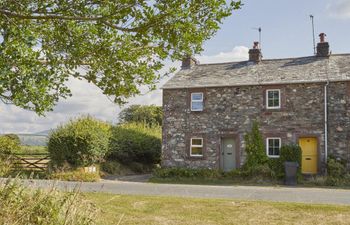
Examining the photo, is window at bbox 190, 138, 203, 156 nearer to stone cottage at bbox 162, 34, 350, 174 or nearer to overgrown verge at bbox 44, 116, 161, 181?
stone cottage at bbox 162, 34, 350, 174

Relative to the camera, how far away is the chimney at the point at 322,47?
24.8 metres

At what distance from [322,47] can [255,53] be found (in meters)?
4.16

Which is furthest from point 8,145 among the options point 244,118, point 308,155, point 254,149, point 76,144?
point 308,155

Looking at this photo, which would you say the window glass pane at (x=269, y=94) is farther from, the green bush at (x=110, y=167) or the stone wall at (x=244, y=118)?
the green bush at (x=110, y=167)

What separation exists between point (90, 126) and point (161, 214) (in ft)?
47.8

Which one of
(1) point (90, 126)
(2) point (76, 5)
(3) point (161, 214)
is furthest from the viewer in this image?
(1) point (90, 126)

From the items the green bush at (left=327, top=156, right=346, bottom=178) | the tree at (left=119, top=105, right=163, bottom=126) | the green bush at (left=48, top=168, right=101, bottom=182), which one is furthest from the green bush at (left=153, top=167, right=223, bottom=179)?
the tree at (left=119, top=105, right=163, bottom=126)

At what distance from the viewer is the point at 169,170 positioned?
23.7 metres

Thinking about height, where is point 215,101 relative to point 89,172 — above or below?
above

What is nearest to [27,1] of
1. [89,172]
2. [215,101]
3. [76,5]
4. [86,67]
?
[76,5]

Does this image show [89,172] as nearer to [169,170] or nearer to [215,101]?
[169,170]

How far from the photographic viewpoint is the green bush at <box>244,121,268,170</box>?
22.6 metres

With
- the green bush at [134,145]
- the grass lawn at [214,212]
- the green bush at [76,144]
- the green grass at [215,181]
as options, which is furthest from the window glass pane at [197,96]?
the grass lawn at [214,212]

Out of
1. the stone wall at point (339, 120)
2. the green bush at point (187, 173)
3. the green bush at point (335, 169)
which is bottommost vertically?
the green bush at point (187, 173)
